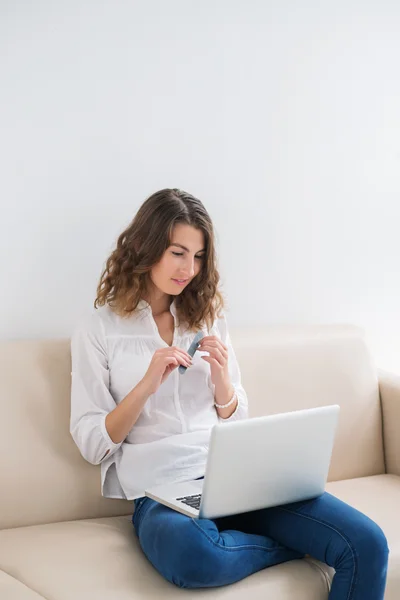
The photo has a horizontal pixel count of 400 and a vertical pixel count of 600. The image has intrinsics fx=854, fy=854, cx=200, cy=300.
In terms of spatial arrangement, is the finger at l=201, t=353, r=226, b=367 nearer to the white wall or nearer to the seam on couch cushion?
the white wall

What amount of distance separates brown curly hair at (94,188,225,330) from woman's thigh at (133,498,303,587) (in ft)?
1.77

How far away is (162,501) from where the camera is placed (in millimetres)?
1905

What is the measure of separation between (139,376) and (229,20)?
116cm

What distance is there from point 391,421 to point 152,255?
96cm

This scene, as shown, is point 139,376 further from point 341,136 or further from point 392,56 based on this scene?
point 392,56

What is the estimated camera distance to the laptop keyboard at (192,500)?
1.88 m

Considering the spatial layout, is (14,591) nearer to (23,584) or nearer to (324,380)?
(23,584)

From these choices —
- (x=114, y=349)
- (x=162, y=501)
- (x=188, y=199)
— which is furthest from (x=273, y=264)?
(x=162, y=501)

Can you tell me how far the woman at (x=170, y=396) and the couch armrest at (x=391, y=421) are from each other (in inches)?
22.3

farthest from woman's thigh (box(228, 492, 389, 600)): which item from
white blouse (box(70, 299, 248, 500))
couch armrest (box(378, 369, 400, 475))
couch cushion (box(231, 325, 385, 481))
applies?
couch armrest (box(378, 369, 400, 475))

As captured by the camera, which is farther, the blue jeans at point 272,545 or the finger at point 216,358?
the finger at point 216,358

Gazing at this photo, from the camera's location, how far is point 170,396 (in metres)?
2.15

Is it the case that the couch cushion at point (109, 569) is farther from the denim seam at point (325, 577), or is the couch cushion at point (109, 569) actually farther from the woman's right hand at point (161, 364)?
the woman's right hand at point (161, 364)

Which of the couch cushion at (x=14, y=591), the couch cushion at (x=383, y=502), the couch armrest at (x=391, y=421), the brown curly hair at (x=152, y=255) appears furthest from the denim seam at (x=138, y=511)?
the couch armrest at (x=391, y=421)
